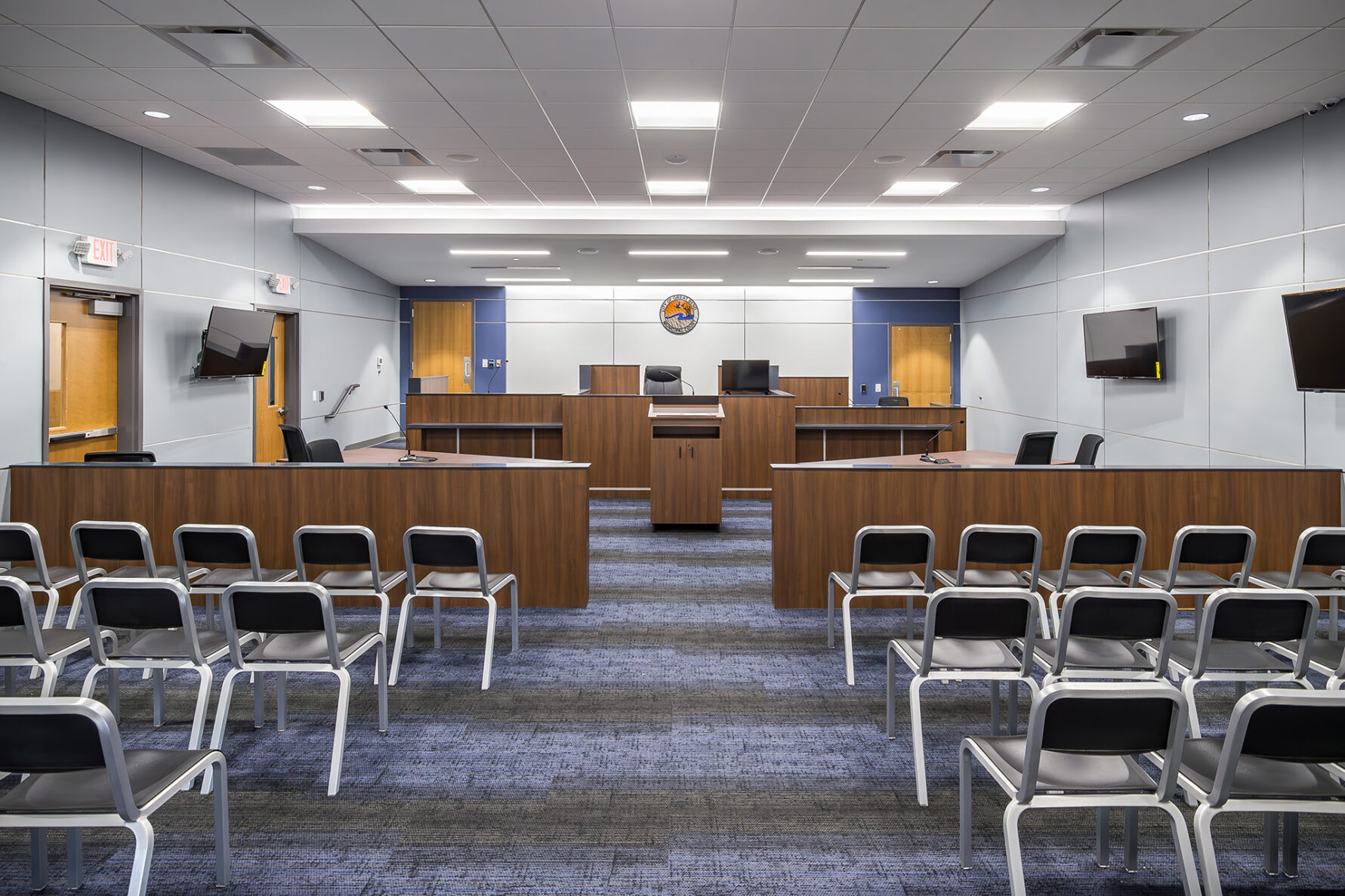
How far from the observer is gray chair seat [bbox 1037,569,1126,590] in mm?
4039

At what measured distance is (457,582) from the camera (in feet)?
13.6

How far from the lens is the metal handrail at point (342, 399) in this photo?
10781mm

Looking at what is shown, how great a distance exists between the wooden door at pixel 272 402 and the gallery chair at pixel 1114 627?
27.5 ft

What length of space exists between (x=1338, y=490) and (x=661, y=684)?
15.0ft

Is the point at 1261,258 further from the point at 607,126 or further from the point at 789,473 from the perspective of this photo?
the point at 607,126

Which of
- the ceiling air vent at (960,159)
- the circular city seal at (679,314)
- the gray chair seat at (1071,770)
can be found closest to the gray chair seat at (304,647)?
the gray chair seat at (1071,770)

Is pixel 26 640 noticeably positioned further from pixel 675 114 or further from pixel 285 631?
pixel 675 114

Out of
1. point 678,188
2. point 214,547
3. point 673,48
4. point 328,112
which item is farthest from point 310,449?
point 678,188

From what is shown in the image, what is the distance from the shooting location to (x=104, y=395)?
6.70 m

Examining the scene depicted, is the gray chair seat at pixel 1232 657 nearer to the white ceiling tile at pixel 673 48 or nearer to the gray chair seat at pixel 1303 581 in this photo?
the gray chair seat at pixel 1303 581

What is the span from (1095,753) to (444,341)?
14.3 meters

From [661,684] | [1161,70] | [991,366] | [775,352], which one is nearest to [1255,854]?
[661,684]

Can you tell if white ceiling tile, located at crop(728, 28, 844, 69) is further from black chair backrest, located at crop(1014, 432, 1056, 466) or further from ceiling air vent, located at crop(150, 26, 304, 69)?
black chair backrest, located at crop(1014, 432, 1056, 466)

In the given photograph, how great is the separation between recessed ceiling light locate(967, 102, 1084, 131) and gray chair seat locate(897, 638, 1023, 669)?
13.6ft
